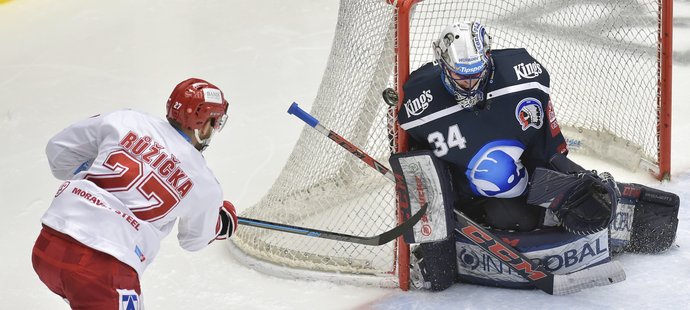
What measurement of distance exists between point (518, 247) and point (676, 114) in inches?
72.7

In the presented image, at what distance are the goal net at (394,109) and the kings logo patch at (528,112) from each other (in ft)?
1.20

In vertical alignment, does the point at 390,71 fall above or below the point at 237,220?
above

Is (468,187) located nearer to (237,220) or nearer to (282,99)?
(237,220)

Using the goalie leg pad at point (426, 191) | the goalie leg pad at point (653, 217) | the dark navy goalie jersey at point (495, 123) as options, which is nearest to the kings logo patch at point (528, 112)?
the dark navy goalie jersey at point (495, 123)

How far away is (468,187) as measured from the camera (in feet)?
10.2

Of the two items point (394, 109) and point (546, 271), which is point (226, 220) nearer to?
point (394, 109)

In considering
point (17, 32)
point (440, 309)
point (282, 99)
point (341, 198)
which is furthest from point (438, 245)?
point (17, 32)

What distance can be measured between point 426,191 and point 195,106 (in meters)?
0.82

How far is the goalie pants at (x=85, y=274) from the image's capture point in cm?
242

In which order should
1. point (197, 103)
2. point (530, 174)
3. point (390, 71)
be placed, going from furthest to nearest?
point (390, 71) < point (530, 174) < point (197, 103)

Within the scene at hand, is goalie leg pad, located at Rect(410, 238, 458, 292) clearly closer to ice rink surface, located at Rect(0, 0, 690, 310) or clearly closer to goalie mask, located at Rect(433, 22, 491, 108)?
ice rink surface, located at Rect(0, 0, 690, 310)

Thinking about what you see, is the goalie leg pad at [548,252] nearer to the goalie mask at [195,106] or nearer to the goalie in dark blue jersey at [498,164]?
the goalie in dark blue jersey at [498,164]

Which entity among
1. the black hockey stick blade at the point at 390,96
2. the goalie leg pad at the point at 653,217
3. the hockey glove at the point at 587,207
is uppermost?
the black hockey stick blade at the point at 390,96

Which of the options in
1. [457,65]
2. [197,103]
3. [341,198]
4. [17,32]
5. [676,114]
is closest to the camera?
[197,103]
